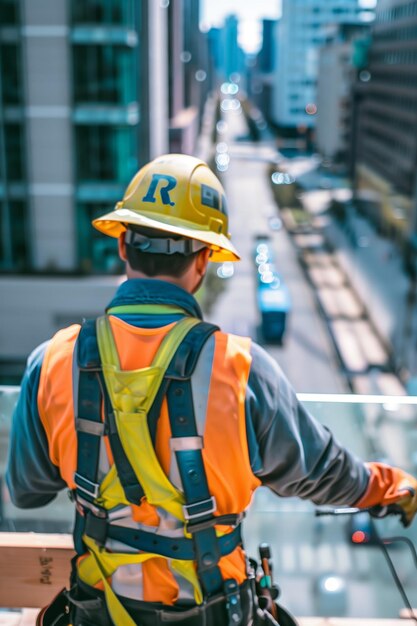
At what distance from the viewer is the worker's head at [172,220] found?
2457mm

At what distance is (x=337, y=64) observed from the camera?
9644 cm

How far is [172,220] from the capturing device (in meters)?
2.49

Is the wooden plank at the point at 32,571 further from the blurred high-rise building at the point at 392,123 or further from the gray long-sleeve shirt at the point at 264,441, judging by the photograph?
the blurred high-rise building at the point at 392,123

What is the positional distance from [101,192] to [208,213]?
74.7 ft

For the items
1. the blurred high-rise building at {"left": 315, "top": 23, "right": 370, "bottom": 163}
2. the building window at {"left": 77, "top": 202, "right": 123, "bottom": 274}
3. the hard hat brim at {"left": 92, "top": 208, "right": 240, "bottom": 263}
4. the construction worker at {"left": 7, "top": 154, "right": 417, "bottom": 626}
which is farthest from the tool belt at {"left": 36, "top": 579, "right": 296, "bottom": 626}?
the blurred high-rise building at {"left": 315, "top": 23, "right": 370, "bottom": 163}

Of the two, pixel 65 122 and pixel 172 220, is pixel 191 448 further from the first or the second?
pixel 65 122

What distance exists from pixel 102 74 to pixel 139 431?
23.3 metres

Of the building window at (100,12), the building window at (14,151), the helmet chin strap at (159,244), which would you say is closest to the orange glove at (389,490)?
the helmet chin strap at (159,244)

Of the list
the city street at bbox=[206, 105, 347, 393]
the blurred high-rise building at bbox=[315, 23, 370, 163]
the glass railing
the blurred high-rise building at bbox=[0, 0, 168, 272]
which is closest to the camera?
the glass railing

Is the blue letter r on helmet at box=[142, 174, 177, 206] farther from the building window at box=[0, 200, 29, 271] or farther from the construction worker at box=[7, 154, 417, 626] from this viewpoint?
the building window at box=[0, 200, 29, 271]

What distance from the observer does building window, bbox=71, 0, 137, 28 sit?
22781mm

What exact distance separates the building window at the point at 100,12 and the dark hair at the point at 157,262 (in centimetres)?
2263

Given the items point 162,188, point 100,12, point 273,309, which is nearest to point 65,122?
point 100,12

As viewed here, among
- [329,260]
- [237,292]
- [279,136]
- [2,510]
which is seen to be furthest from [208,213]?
[279,136]
